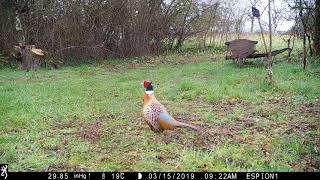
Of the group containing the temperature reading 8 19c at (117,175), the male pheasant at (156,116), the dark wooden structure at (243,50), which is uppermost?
the dark wooden structure at (243,50)

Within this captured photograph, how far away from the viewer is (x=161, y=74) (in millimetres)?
13117

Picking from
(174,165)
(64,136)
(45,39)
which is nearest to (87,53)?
(45,39)

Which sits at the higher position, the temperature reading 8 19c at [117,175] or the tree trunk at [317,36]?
the tree trunk at [317,36]

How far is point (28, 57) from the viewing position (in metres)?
14.9

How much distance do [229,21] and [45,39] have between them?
34.7 feet

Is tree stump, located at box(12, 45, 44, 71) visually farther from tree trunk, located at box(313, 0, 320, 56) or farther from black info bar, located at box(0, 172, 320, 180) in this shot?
black info bar, located at box(0, 172, 320, 180)

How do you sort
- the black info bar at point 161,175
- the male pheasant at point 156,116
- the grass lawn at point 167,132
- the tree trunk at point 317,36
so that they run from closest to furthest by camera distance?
the black info bar at point 161,175 → the grass lawn at point 167,132 → the male pheasant at point 156,116 → the tree trunk at point 317,36

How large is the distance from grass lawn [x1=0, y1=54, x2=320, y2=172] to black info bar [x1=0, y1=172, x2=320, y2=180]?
19 cm

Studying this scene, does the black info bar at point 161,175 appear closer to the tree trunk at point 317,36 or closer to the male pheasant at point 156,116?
the male pheasant at point 156,116

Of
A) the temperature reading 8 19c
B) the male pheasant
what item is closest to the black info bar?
the temperature reading 8 19c

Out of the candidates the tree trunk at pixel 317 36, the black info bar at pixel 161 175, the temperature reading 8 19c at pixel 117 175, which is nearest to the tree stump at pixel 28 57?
the tree trunk at pixel 317 36

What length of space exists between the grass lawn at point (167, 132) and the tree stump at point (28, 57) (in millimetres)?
3063

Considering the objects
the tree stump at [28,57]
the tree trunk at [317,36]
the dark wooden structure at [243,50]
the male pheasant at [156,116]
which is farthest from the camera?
the tree stump at [28,57]

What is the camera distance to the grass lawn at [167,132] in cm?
465
